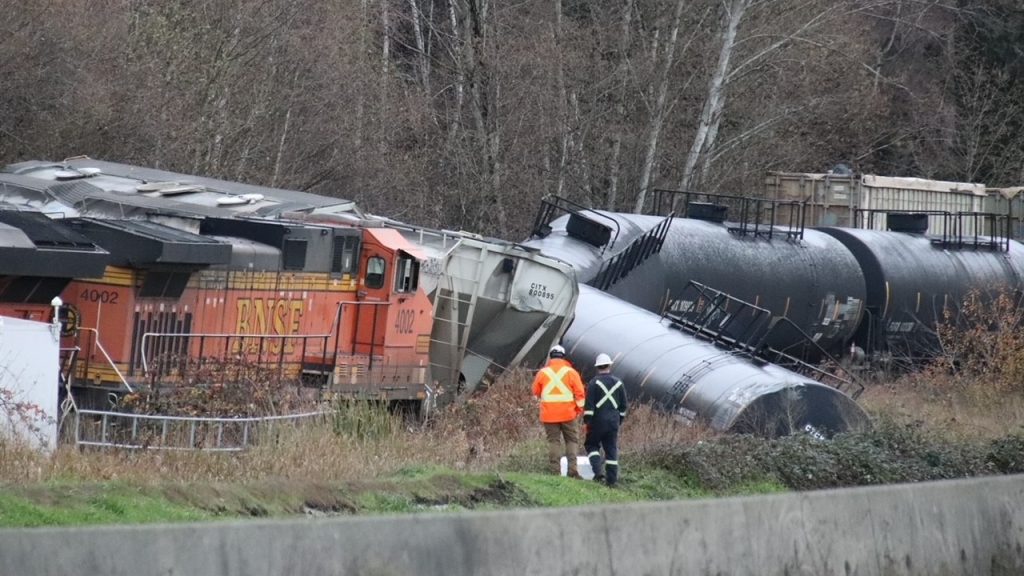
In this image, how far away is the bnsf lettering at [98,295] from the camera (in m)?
15.7

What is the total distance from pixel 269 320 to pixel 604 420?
5.57 meters

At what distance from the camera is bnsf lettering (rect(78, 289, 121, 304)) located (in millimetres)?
15656

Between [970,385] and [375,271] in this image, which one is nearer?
[375,271]

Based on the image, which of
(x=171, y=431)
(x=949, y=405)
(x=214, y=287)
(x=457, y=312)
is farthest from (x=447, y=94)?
(x=171, y=431)

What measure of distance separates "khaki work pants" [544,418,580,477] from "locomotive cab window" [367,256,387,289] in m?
5.01

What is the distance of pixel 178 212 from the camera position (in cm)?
1742

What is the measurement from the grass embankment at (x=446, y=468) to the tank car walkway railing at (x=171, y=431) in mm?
343

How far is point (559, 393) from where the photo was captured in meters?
14.6

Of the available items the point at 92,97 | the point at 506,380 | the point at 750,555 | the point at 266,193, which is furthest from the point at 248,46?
the point at 750,555

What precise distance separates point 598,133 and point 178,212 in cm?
2157

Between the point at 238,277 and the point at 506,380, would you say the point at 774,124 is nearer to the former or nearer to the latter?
the point at 506,380

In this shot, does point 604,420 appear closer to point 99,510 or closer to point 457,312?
point 99,510

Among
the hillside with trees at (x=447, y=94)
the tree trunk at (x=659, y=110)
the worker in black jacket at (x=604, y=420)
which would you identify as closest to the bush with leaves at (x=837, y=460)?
the worker in black jacket at (x=604, y=420)

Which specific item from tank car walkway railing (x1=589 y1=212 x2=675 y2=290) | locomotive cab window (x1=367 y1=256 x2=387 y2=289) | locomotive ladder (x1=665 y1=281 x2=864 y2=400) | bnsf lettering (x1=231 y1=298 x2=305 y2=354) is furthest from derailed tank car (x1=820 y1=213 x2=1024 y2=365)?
bnsf lettering (x1=231 y1=298 x2=305 y2=354)
